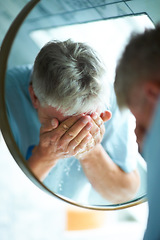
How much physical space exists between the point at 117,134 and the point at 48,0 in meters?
0.29

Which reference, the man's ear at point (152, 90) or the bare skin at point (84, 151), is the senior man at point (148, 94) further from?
the bare skin at point (84, 151)

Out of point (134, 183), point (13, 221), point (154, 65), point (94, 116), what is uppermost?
point (154, 65)

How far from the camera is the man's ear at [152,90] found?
336 mm

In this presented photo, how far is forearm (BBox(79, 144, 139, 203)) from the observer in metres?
0.65

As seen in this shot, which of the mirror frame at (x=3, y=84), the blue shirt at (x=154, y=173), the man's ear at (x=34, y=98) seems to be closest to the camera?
the blue shirt at (x=154, y=173)

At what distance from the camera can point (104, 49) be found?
0.58 m

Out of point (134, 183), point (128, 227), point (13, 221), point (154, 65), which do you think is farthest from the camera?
point (128, 227)

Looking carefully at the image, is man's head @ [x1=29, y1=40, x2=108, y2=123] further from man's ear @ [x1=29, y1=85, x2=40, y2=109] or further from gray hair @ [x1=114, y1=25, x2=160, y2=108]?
gray hair @ [x1=114, y1=25, x2=160, y2=108]

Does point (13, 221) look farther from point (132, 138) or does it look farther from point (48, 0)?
point (48, 0)

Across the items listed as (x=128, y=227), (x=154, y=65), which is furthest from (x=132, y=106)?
(x=128, y=227)

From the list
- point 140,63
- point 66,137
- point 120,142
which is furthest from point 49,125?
point 140,63

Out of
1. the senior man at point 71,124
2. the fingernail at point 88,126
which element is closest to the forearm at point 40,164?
the senior man at point 71,124

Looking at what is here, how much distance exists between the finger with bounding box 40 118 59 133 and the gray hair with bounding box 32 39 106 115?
0.03m

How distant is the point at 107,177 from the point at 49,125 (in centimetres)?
19
